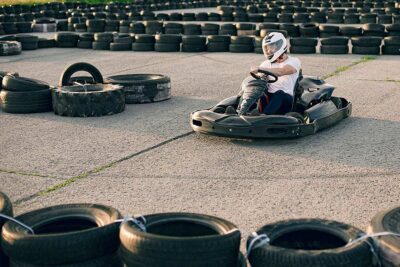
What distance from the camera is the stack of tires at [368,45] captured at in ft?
46.1

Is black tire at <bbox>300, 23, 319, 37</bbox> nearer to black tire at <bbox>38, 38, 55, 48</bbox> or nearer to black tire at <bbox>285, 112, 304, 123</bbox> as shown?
black tire at <bbox>38, 38, 55, 48</bbox>

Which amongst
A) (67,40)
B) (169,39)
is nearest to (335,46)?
(169,39)

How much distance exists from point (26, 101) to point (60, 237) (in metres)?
5.12

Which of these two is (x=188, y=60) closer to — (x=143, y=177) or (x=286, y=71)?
(x=286, y=71)

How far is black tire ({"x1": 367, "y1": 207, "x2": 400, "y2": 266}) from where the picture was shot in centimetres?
340

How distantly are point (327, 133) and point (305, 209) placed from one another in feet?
7.83

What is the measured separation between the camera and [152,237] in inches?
135

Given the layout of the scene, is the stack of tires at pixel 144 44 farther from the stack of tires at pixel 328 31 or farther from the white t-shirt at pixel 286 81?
the white t-shirt at pixel 286 81

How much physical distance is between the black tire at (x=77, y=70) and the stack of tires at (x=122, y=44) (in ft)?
22.2

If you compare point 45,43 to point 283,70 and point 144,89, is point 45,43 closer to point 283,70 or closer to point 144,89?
point 144,89

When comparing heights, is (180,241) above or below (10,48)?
above

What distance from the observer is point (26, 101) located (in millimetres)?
8391

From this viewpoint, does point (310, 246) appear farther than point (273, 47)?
No

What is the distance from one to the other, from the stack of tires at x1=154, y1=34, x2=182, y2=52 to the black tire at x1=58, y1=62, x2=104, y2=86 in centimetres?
634
